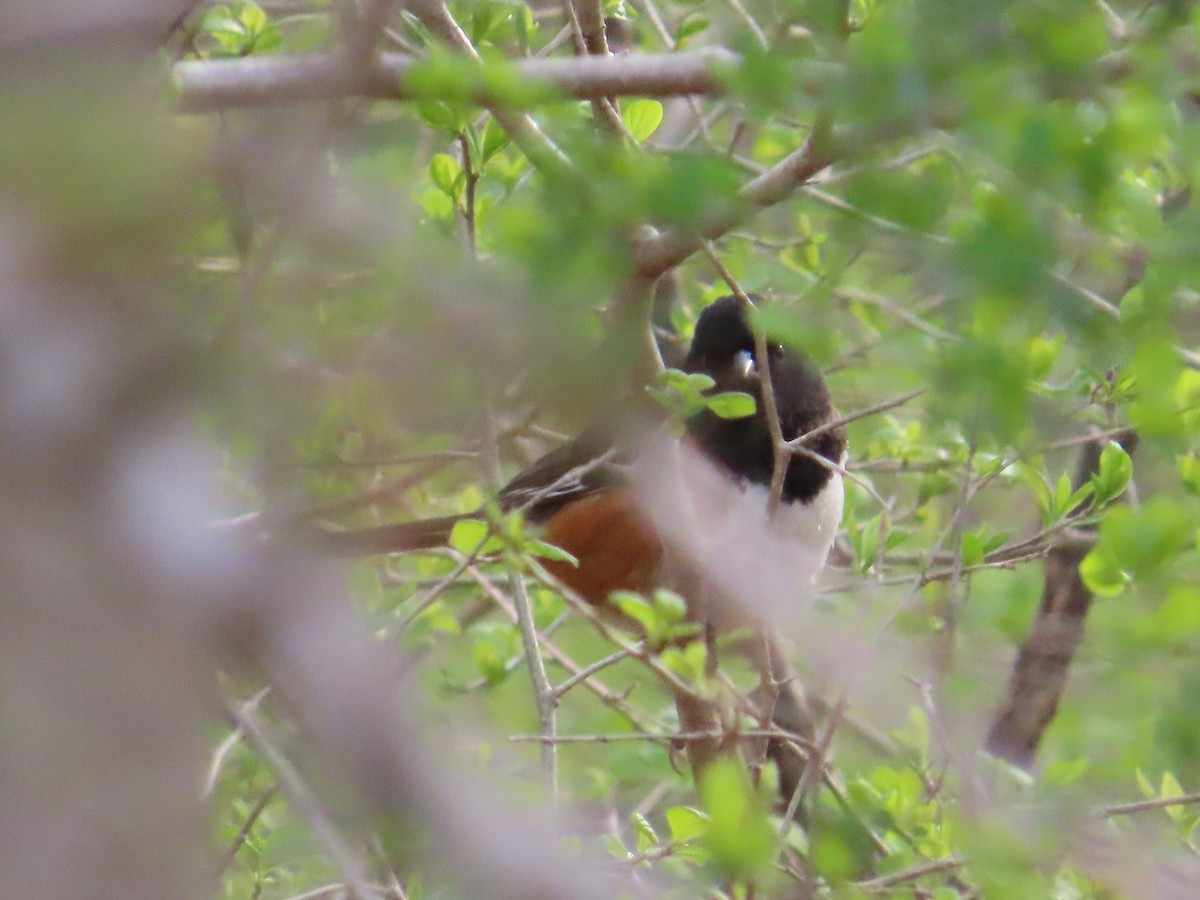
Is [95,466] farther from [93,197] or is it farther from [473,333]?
[473,333]

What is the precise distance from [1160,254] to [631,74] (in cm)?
70

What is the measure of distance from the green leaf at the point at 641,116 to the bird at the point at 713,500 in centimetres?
38

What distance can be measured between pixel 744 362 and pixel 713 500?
1.03 feet

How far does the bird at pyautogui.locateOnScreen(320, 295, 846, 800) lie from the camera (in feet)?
8.27

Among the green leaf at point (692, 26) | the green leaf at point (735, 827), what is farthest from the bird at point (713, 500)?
the green leaf at point (735, 827)

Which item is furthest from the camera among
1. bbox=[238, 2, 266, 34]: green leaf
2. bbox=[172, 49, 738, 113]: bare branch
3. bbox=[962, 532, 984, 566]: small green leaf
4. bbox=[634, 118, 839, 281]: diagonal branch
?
bbox=[238, 2, 266, 34]: green leaf

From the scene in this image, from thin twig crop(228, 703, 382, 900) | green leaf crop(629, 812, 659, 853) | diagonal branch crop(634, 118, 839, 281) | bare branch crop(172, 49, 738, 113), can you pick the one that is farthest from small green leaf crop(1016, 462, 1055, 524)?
thin twig crop(228, 703, 382, 900)

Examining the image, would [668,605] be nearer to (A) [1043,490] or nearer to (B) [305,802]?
(B) [305,802]

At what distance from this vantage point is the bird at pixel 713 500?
2521 mm

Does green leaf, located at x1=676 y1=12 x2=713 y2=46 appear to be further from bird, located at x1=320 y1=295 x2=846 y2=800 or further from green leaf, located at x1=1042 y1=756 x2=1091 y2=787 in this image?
green leaf, located at x1=1042 y1=756 x2=1091 y2=787

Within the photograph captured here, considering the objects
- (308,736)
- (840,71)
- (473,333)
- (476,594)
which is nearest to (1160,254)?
(840,71)

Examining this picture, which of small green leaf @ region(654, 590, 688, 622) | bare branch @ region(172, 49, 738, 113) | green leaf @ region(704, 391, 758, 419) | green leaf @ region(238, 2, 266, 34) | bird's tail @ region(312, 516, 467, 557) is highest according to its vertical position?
bare branch @ region(172, 49, 738, 113)

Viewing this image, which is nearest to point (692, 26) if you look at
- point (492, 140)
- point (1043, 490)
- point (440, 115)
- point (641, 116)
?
point (641, 116)

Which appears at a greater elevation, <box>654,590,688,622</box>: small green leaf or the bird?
<box>654,590,688,622</box>: small green leaf
